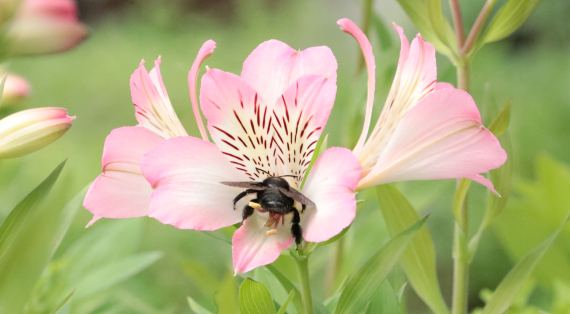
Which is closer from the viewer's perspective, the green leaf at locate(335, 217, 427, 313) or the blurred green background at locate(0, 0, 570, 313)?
the green leaf at locate(335, 217, 427, 313)

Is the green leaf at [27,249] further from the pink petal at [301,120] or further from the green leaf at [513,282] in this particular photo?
the green leaf at [513,282]

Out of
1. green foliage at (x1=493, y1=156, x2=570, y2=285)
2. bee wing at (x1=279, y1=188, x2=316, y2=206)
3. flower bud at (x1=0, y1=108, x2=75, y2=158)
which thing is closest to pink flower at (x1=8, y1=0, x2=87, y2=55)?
flower bud at (x1=0, y1=108, x2=75, y2=158)

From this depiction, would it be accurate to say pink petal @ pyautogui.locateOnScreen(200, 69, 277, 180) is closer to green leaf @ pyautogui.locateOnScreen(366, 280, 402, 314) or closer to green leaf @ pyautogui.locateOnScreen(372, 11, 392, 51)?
green leaf @ pyautogui.locateOnScreen(366, 280, 402, 314)

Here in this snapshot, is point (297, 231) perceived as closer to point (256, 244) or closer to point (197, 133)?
point (256, 244)

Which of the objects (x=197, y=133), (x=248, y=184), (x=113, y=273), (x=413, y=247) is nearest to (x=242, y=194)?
(x=248, y=184)

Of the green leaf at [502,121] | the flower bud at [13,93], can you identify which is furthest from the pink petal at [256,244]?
the flower bud at [13,93]

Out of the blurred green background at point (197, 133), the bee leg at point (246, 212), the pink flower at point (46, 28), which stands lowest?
the blurred green background at point (197, 133)
